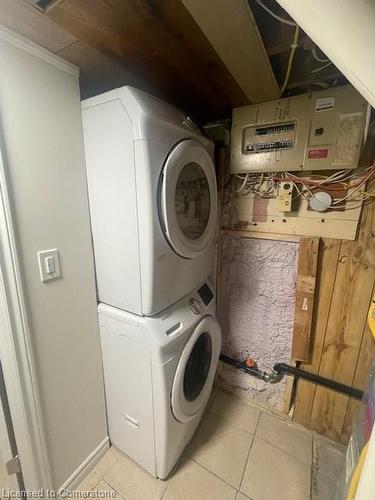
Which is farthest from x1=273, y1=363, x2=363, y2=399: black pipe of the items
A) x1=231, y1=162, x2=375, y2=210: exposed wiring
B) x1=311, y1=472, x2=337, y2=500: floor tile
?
x1=231, y1=162, x2=375, y2=210: exposed wiring

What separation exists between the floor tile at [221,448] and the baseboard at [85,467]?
1.66ft

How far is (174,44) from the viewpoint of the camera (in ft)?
2.81

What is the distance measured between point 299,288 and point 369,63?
3.97 ft

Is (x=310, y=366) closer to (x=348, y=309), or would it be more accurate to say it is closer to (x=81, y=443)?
(x=348, y=309)

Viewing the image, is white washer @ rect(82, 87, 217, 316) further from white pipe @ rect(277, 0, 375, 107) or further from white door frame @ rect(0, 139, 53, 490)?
white pipe @ rect(277, 0, 375, 107)

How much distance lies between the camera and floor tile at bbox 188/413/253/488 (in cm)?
127

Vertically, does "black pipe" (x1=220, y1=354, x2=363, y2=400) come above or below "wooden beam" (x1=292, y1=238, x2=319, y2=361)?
below

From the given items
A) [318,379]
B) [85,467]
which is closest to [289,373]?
[318,379]

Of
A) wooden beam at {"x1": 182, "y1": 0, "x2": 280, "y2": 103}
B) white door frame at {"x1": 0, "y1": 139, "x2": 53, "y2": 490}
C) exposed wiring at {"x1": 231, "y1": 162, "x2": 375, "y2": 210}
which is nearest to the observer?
wooden beam at {"x1": 182, "y1": 0, "x2": 280, "y2": 103}

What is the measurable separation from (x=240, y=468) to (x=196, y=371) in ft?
1.80

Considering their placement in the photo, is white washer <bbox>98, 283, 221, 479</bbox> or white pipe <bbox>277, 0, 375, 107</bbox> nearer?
white pipe <bbox>277, 0, 375, 107</bbox>

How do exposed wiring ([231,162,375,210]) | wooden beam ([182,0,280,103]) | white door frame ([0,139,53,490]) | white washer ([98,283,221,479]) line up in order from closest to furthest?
wooden beam ([182,0,280,103]) → white door frame ([0,139,53,490]) → white washer ([98,283,221,479]) → exposed wiring ([231,162,375,210])

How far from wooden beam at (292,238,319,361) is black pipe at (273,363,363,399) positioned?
10cm

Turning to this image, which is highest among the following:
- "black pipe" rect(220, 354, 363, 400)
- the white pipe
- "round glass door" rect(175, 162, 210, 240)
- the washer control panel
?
the white pipe
